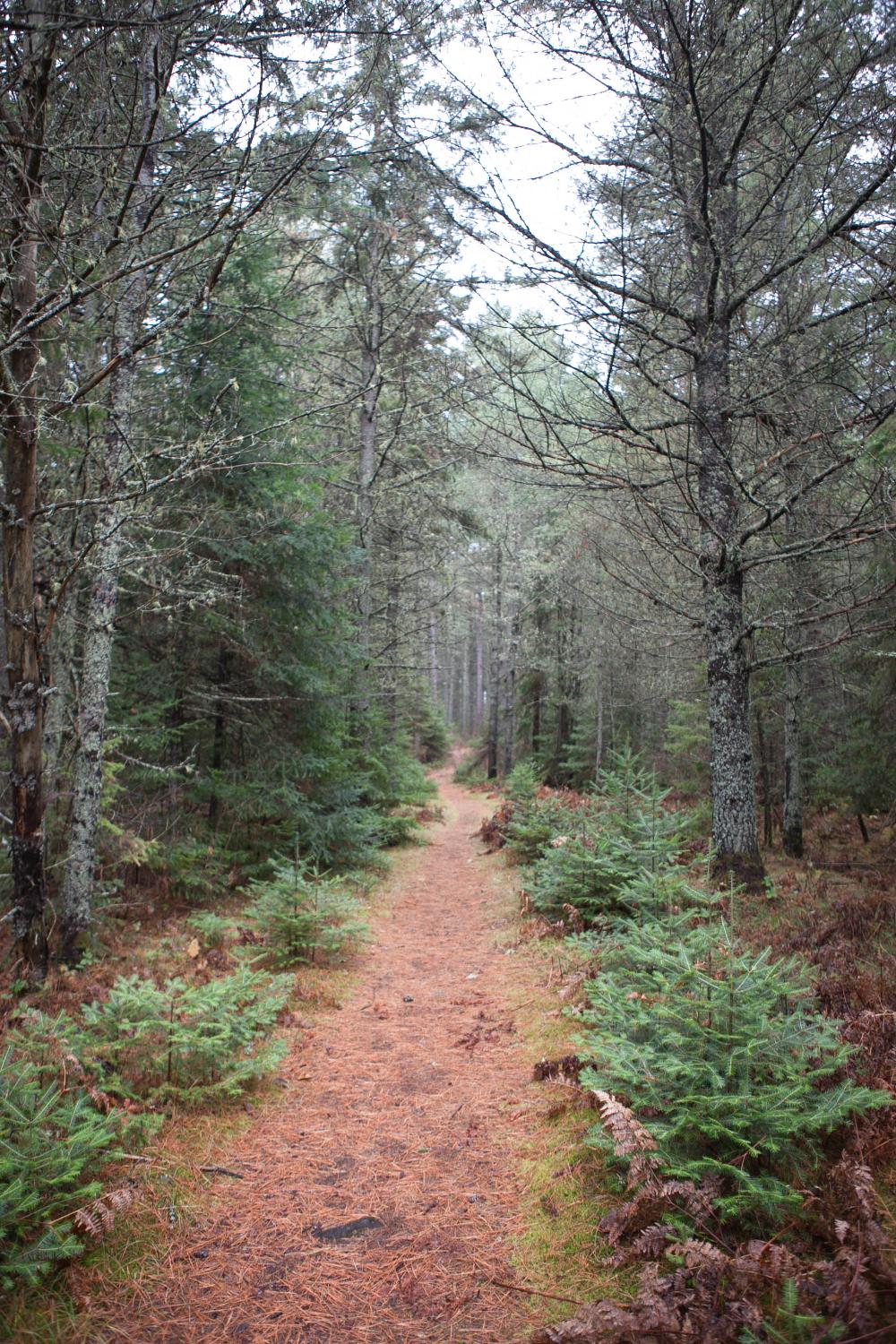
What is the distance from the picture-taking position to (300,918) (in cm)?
655

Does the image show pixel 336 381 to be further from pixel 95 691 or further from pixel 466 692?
pixel 466 692

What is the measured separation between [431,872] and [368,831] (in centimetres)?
211

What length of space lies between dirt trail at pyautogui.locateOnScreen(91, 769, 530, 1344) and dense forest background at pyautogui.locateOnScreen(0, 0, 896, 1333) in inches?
95.8

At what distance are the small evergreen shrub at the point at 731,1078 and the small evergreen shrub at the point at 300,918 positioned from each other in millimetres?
3579

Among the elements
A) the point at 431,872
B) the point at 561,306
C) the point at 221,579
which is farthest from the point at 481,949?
the point at 561,306

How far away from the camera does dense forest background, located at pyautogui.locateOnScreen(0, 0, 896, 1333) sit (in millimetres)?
4258

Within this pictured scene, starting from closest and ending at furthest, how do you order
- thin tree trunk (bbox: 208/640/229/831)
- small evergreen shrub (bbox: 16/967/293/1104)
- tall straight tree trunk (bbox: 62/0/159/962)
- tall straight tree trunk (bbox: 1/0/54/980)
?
1. small evergreen shrub (bbox: 16/967/293/1104)
2. tall straight tree trunk (bbox: 1/0/54/980)
3. tall straight tree trunk (bbox: 62/0/159/962)
4. thin tree trunk (bbox: 208/640/229/831)

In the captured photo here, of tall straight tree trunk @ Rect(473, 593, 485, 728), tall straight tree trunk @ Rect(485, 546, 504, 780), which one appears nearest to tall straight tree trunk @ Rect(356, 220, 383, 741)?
tall straight tree trunk @ Rect(485, 546, 504, 780)

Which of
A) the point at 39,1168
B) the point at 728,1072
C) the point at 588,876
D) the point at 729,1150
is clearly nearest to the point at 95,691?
the point at 39,1168

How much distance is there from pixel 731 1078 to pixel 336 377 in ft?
39.9

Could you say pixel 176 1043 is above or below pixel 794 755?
below

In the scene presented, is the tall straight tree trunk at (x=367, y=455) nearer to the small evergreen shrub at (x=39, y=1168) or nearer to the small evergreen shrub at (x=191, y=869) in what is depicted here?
the small evergreen shrub at (x=191, y=869)

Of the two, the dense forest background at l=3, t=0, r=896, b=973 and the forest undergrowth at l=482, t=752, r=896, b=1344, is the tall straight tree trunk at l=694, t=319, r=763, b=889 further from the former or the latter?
the forest undergrowth at l=482, t=752, r=896, b=1344

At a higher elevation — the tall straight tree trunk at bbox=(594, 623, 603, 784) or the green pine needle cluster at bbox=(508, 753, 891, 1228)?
the tall straight tree trunk at bbox=(594, 623, 603, 784)
